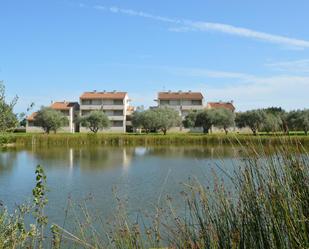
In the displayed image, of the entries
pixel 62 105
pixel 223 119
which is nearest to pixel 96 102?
pixel 62 105

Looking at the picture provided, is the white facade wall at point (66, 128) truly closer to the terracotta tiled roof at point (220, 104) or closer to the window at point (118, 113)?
the window at point (118, 113)

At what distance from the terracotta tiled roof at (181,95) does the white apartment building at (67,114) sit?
16164 mm

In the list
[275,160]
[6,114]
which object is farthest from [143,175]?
[275,160]

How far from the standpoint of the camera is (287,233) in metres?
3.17

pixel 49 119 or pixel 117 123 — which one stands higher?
pixel 49 119

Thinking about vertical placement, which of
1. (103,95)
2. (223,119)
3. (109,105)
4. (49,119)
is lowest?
(223,119)

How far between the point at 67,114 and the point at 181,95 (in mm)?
21212

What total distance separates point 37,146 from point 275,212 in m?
45.2

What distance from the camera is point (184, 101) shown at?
8425 centimetres

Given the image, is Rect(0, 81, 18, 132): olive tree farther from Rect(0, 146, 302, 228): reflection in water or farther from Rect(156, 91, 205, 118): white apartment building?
Rect(156, 91, 205, 118): white apartment building

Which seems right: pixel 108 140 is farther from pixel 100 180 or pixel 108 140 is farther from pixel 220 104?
pixel 220 104

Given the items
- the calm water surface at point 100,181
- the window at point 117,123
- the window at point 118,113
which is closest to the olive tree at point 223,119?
the window at point 117,123

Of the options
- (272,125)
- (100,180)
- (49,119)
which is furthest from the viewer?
(49,119)

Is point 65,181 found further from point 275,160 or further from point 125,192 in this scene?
point 275,160
